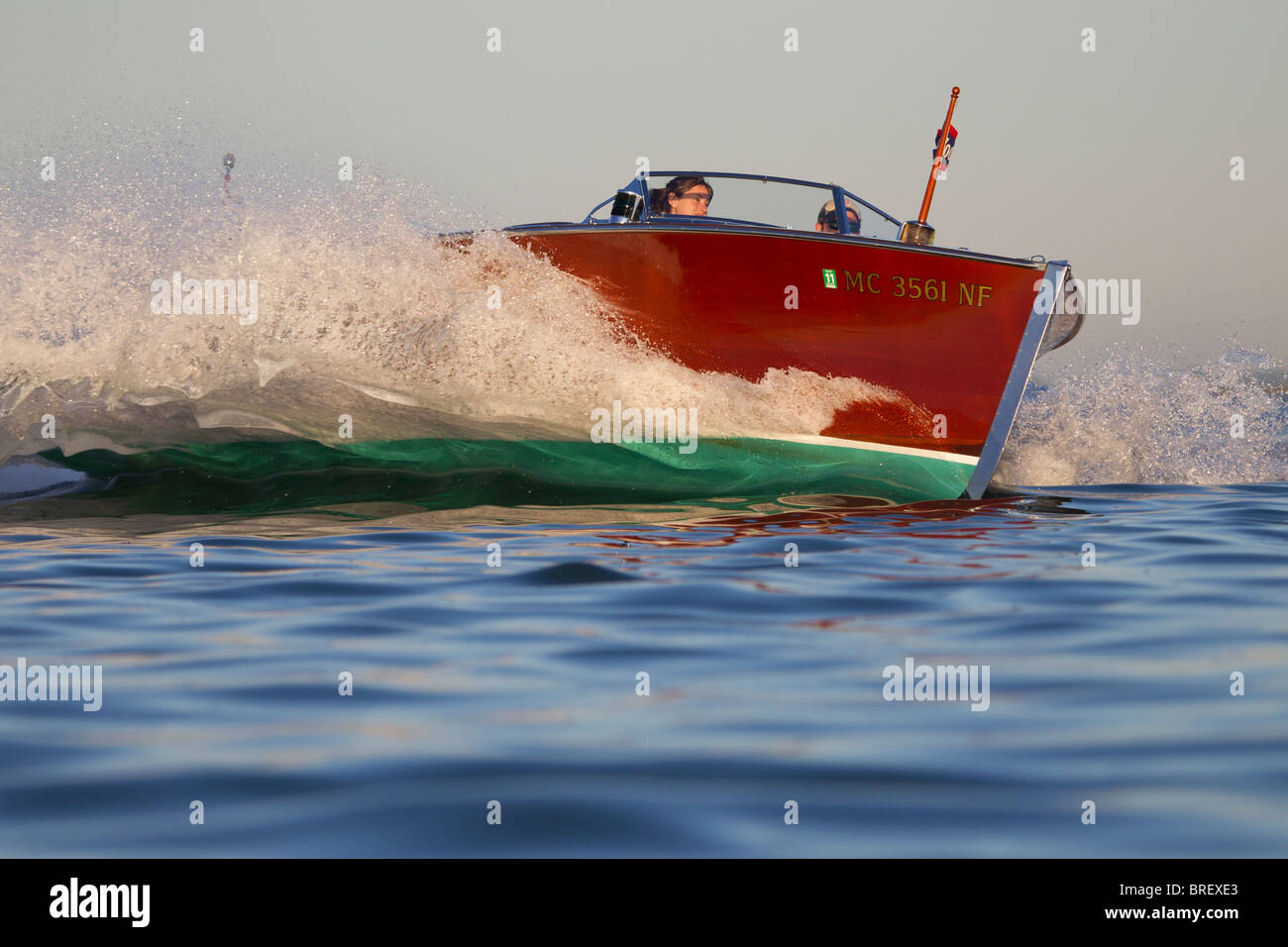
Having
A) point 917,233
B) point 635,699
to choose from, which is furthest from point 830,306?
point 635,699

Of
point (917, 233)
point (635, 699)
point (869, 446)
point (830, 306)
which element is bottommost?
point (635, 699)

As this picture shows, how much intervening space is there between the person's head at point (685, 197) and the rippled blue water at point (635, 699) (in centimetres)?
338

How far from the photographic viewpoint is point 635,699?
354 cm

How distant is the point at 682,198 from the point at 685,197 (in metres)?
0.02

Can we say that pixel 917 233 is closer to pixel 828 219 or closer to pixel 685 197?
pixel 828 219

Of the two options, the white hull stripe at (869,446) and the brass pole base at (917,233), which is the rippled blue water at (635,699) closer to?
the white hull stripe at (869,446)

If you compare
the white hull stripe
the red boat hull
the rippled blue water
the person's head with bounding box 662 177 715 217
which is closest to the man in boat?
the person's head with bounding box 662 177 715 217

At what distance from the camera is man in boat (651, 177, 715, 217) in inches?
360

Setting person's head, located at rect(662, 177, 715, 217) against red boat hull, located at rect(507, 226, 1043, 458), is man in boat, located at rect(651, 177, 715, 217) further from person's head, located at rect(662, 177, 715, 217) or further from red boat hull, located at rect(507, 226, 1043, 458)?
red boat hull, located at rect(507, 226, 1043, 458)

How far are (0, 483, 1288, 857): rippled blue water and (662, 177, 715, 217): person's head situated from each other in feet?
11.1
